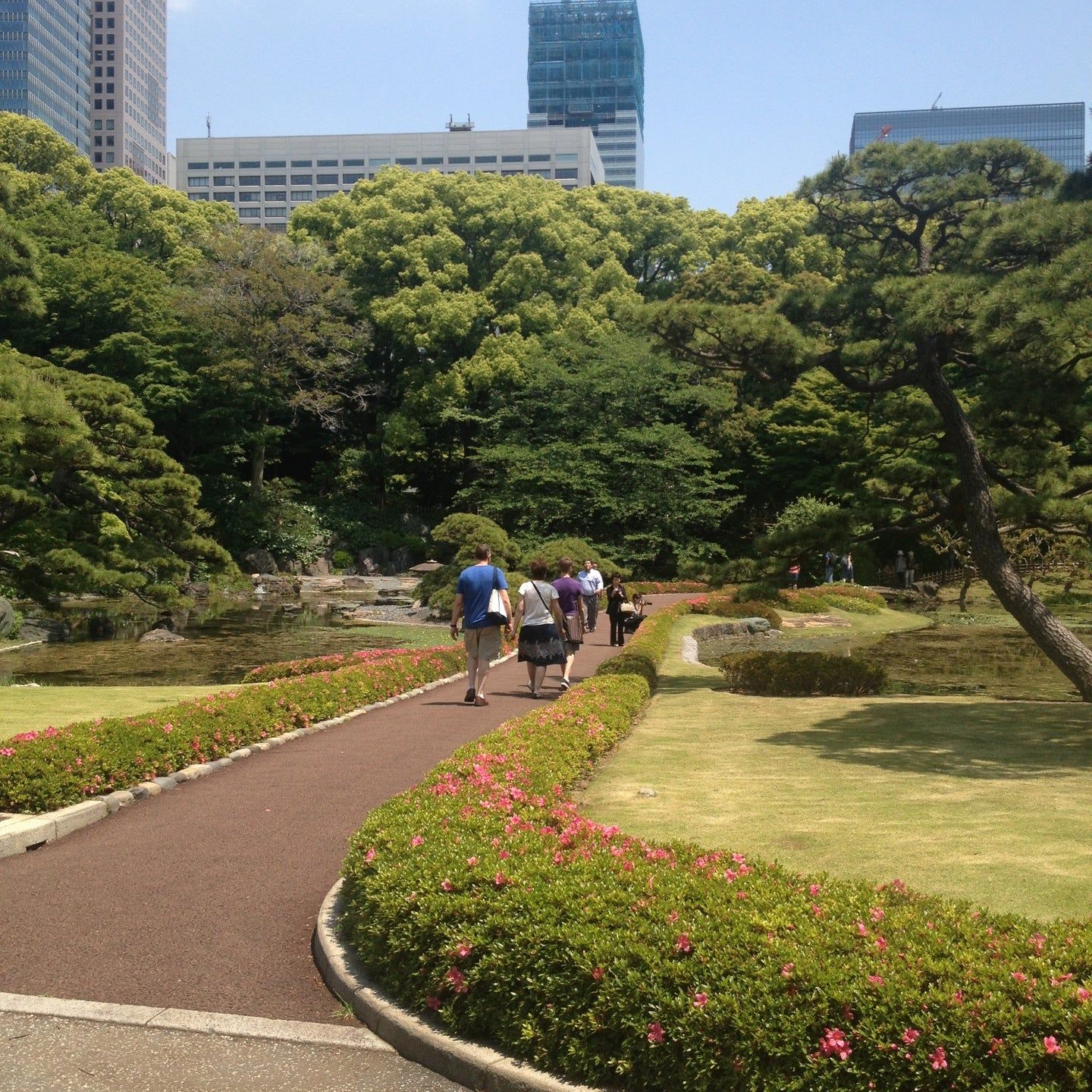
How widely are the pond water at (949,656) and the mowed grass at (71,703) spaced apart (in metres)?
9.42

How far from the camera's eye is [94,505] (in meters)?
19.5

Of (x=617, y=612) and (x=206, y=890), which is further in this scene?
(x=617, y=612)

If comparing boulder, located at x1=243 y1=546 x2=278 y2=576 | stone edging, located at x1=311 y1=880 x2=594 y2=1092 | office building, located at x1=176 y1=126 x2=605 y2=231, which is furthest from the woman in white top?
office building, located at x1=176 y1=126 x2=605 y2=231

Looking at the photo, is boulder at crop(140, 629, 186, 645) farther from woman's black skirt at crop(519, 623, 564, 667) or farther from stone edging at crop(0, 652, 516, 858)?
stone edging at crop(0, 652, 516, 858)

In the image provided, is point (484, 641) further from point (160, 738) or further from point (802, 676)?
point (802, 676)

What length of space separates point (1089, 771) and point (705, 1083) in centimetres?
625

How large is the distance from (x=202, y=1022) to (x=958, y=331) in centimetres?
1020

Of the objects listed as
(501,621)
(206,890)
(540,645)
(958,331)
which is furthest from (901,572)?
(206,890)

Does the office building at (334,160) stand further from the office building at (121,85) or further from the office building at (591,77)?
the office building at (591,77)

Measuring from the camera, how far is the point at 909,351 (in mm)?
12883

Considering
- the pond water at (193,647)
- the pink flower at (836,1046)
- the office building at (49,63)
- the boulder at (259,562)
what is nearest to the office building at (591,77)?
the office building at (49,63)

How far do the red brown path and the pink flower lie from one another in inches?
78.1

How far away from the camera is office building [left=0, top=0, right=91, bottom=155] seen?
115 metres

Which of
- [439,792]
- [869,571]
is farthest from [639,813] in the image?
[869,571]
